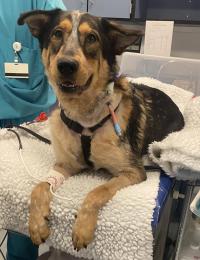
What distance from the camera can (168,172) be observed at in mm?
1097

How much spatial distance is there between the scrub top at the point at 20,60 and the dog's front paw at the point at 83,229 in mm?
686

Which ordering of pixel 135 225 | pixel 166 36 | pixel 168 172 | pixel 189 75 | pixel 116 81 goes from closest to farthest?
pixel 135 225 → pixel 168 172 → pixel 116 81 → pixel 189 75 → pixel 166 36

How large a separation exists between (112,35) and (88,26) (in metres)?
0.09

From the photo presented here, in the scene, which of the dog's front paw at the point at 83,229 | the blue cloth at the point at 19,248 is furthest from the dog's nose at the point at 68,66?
the blue cloth at the point at 19,248

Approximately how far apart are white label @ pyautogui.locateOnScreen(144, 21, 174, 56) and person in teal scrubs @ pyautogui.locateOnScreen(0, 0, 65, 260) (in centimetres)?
80

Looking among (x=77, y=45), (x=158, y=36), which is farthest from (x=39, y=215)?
(x=158, y=36)

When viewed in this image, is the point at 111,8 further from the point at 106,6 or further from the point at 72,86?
the point at 72,86

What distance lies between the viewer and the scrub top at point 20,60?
1388mm

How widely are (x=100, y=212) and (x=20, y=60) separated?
778 millimetres

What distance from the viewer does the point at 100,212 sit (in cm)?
92

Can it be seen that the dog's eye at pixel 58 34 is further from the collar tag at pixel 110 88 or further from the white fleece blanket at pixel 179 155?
the white fleece blanket at pixel 179 155

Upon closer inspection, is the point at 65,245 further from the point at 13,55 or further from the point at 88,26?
the point at 13,55

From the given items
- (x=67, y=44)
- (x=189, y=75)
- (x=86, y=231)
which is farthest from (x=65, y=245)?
(x=189, y=75)

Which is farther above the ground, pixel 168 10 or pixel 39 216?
pixel 168 10
